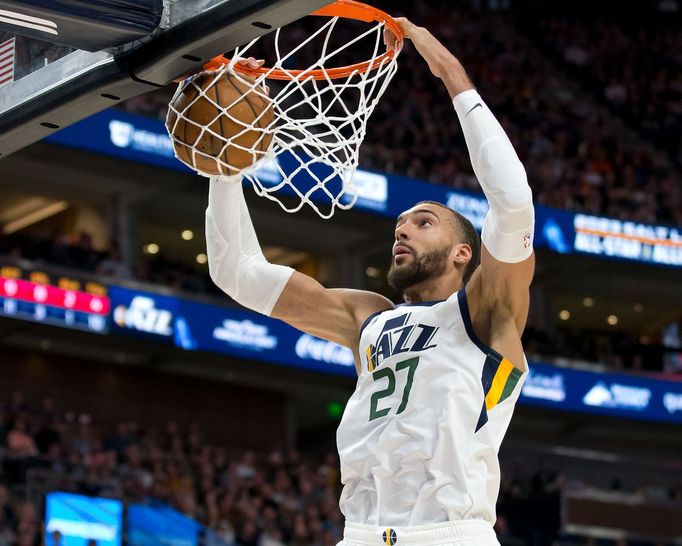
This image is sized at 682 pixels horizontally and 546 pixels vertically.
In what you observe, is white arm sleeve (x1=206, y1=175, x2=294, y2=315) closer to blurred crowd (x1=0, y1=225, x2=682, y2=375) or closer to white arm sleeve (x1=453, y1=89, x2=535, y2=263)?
white arm sleeve (x1=453, y1=89, x2=535, y2=263)

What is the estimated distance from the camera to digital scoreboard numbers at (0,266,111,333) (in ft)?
49.1

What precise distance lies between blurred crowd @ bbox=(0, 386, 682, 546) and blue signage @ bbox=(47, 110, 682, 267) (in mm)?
3607

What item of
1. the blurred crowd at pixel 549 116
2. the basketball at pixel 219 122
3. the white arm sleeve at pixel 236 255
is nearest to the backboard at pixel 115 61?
the basketball at pixel 219 122

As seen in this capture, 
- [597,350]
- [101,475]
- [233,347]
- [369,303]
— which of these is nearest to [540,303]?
[597,350]

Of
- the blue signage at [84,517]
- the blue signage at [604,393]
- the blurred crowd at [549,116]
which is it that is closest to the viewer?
the blue signage at [84,517]

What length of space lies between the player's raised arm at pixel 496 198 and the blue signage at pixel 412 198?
37.1 feet

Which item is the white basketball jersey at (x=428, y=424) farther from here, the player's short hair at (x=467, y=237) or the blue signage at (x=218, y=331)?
the blue signage at (x=218, y=331)

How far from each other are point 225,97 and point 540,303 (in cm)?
1915

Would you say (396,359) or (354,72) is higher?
(354,72)

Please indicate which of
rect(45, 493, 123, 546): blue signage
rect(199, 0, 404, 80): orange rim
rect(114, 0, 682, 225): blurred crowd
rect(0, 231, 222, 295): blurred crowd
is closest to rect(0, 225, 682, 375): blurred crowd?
rect(0, 231, 222, 295): blurred crowd

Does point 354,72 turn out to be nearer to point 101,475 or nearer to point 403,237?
point 403,237

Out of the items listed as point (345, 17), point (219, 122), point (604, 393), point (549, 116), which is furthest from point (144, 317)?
point (219, 122)

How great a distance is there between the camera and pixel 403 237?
4012 mm

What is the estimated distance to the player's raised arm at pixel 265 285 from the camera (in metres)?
4.16
